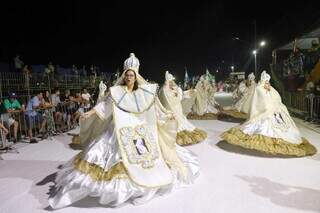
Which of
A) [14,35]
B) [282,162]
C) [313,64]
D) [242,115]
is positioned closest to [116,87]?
[282,162]

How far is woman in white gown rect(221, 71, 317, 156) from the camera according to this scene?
7523mm

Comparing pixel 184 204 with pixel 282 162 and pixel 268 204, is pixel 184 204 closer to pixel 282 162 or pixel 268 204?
pixel 268 204

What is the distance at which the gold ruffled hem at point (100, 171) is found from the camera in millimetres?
5023

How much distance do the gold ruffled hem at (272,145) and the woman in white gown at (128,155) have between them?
1.88 metres

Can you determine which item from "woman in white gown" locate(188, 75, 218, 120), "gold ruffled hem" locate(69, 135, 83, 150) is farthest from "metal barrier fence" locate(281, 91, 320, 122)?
"gold ruffled hem" locate(69, 135, 83, 150)

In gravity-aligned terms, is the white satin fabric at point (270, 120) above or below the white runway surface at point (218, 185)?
above

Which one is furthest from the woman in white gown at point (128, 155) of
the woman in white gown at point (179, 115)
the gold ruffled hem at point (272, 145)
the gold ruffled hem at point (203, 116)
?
the gold ruffled hem at point (203, 116)

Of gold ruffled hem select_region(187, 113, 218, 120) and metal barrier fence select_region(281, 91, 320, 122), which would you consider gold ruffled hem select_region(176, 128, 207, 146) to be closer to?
gold ruffled hem select_region(187, 113, 218, 120)

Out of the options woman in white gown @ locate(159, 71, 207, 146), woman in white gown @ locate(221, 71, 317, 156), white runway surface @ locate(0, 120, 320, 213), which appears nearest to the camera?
white runway surface @ locate(0, 120, 320, 213)

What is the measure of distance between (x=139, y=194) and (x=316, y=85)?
440 inches

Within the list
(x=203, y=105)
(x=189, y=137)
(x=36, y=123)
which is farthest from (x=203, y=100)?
(x=36, y=123)

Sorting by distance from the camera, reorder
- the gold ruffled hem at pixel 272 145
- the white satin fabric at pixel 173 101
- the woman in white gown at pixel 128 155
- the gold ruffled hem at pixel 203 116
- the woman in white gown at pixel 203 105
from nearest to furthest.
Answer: the woman in white gown at pixel 128 155 < the gold ruffled hem at pixel 272 145 < the white satin fabric at pixel 173 101 < the gold ruffled hem at pixel 203 116 < the woman in white gown at pixel 203 105

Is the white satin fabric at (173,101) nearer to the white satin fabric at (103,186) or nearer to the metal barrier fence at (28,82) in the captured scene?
the white satin fabric at (103,186)

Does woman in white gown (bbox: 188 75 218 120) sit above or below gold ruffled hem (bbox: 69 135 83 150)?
above
